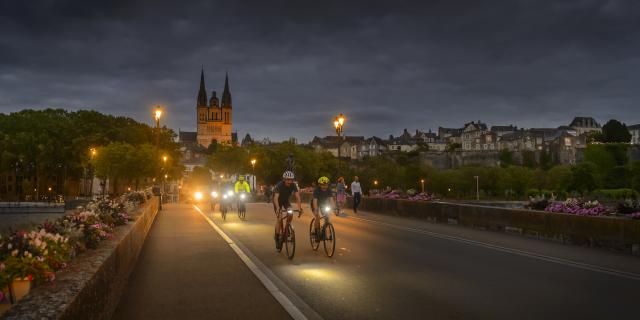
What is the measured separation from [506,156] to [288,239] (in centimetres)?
15442

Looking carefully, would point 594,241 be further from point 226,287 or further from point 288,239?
point 226,287

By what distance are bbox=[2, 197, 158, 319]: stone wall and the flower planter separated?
0.87 ft

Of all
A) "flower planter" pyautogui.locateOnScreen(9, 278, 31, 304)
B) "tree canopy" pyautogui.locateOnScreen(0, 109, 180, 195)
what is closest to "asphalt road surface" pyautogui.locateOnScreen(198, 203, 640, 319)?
"flower planter" pyautogui.locateOnScreen(9, 278, 31, 304)

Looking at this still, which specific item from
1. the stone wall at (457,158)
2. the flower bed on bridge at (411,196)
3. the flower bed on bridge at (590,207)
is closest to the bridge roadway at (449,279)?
the flower bed on bridge at (590,207)

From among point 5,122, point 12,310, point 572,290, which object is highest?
point 5,122

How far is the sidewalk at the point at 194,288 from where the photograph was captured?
735 centimetres

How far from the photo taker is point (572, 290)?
8.75 m

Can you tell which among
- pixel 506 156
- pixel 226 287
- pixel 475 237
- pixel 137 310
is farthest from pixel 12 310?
pixel 506 156

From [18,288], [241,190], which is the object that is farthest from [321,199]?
[241,190]

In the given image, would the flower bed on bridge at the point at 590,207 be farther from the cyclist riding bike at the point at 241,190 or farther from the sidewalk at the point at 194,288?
the cyclist riding bike at the point at 241,190

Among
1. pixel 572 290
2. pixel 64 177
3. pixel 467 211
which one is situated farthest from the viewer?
pixel 64 177

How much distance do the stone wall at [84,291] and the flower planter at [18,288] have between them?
0.26m

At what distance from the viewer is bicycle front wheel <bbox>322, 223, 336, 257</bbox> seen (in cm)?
1268

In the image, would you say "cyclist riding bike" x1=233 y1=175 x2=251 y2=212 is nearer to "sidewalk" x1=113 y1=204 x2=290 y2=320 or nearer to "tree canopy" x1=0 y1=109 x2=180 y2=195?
"sidewalk" x1=113 y1=204 x2=290 y2=320
